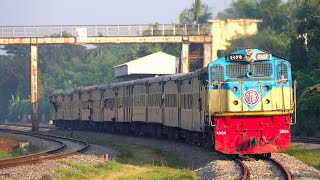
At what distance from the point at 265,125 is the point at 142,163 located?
5.20 meters

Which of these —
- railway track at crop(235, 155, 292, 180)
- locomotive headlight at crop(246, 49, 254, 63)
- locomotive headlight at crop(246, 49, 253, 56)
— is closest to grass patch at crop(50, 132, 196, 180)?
railway track at crop(235, 155, 292, 180)

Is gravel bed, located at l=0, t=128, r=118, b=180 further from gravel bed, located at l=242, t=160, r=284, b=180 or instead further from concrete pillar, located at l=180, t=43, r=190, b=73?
concrete pillar, located at l=180, t=43, r=190, b=73

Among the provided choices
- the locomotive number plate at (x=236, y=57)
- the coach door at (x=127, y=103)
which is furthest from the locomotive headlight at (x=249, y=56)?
the coach door at (x=127, y=103)

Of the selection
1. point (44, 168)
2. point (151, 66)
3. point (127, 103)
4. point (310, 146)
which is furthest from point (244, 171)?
point (151, 66)

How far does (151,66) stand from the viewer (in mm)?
60406

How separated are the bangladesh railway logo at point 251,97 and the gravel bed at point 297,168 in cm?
222

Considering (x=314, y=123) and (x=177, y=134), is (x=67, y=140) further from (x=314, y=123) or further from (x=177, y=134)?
(x=314, y=123)

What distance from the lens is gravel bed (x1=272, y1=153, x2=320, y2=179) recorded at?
1716 centimetres

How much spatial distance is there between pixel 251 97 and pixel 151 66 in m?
39.5

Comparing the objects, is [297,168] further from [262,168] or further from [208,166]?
[208,166]

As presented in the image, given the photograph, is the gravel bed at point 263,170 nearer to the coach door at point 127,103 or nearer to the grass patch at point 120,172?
the grass patch at point 120,172

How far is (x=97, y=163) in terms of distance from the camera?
22.6 meters

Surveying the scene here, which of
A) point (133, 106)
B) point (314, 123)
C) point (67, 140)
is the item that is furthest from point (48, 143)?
point (314, 123)

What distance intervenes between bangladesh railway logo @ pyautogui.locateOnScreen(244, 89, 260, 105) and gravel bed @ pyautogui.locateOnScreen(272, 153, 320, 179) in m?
2.22
